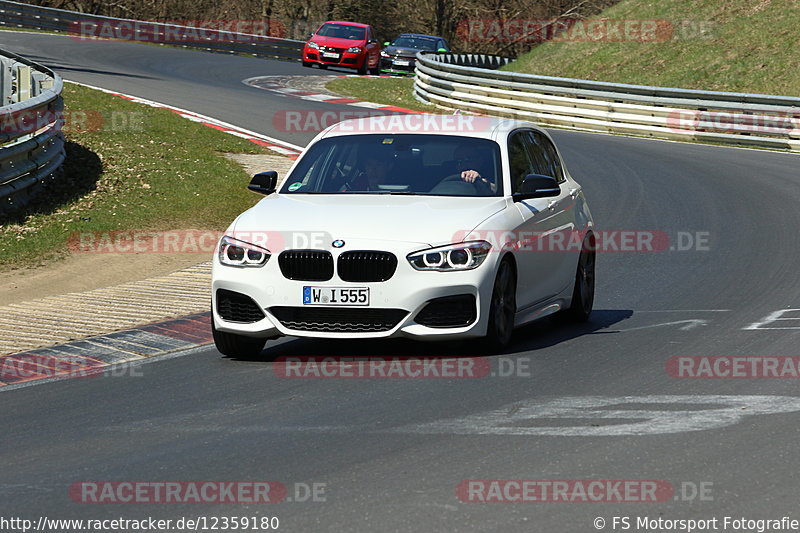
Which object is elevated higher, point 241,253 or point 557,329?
point 241,253

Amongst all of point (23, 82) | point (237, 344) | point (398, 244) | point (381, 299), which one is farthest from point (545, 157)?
point (23, 82)

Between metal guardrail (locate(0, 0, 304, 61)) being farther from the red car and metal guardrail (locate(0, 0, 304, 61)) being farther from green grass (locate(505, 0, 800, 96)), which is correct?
green grass (locate(505, 0, 800, 96))

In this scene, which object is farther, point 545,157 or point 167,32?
point 167,32

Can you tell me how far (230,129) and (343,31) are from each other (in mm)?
19664

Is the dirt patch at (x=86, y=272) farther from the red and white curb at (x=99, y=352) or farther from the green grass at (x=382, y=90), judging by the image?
the green grass at (x=382, y=90)

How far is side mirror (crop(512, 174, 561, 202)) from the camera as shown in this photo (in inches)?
379

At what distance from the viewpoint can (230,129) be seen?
25000 mm

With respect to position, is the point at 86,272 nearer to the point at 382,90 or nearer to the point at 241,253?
the point at 241,253

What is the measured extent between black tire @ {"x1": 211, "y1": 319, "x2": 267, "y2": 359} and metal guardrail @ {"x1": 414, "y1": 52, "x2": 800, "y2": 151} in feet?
65.5

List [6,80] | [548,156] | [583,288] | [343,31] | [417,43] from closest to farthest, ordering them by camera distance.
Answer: [583,288]
[548,156]
[6,80]
[343,31]
[417,43]

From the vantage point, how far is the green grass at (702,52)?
37.2m

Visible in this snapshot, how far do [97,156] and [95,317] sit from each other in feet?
30.2
